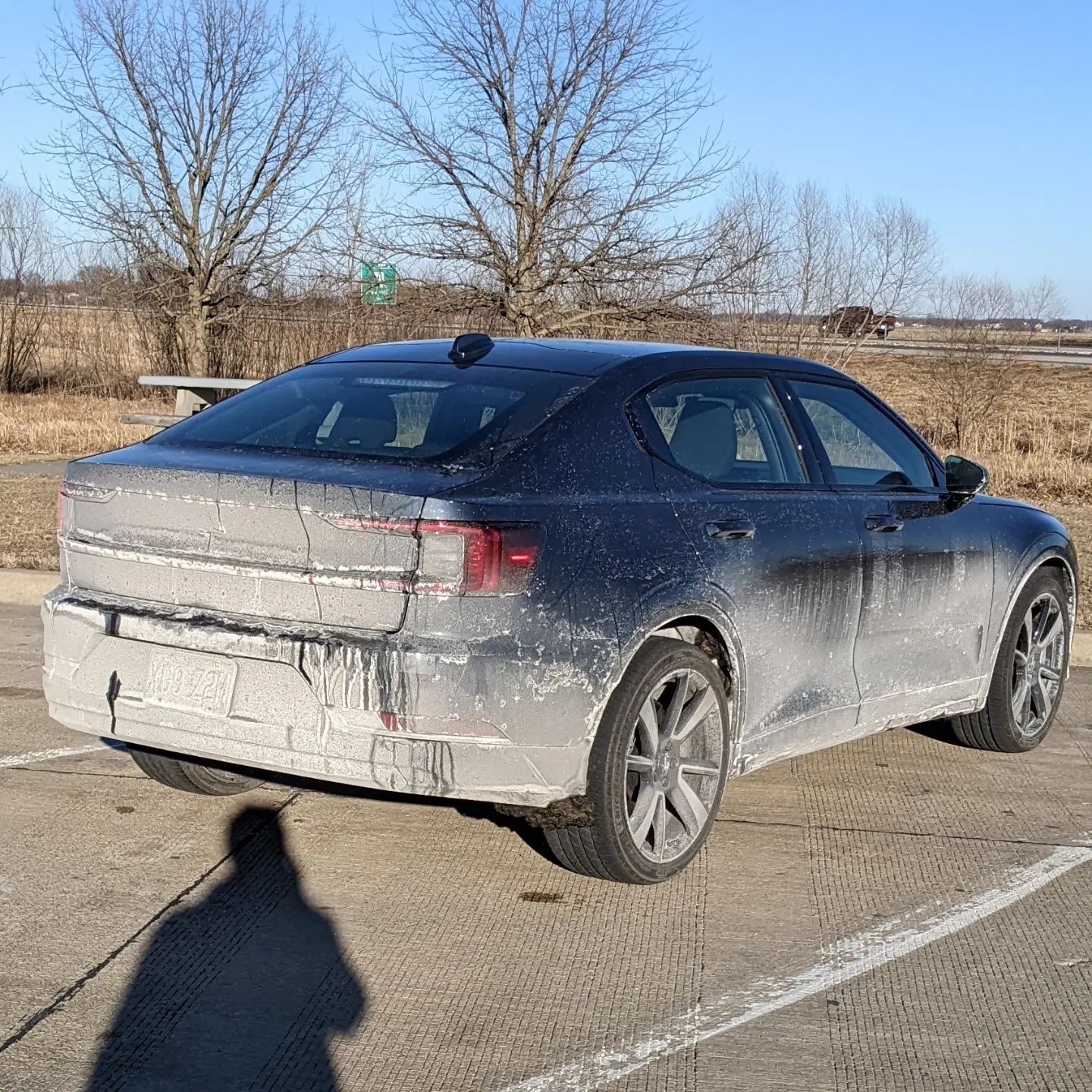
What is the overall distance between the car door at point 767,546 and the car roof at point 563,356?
3.9 inches

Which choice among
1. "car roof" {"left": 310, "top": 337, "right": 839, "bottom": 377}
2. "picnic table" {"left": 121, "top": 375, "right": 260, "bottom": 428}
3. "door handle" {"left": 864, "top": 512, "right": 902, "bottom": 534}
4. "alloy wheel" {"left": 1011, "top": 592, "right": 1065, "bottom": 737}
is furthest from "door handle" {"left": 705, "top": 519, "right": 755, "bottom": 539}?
"picnic table" {"left": 121, "top": 375, "right": 260, "bottom": 428}

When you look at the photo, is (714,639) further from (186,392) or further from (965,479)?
(186,392)

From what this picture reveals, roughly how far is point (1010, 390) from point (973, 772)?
1492cm

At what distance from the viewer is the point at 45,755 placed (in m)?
5.98

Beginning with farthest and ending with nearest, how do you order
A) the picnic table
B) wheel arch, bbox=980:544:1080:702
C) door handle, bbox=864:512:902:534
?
the picnic table
wheel arch, bbox=980:544:1080:702
door handle, bbox=864:512:902:534

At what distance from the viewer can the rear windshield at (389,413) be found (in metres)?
4.54

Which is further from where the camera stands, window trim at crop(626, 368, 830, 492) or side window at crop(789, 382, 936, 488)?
side window at crop(789, 382, 936, 488)

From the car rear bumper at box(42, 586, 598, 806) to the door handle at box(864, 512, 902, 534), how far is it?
1.64m

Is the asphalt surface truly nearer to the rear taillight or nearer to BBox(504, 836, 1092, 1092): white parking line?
BBox(504, 836, 1092, 1092): white parking line

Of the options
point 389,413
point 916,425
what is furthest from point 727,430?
point 916,425

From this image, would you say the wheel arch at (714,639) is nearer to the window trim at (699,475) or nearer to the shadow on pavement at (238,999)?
the window trim at (699,475)

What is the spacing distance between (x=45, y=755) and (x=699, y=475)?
287 cm

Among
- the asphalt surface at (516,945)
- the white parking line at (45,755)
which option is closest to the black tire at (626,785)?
the asphalt surface at (516,945)

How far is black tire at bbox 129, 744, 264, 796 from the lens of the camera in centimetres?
532
